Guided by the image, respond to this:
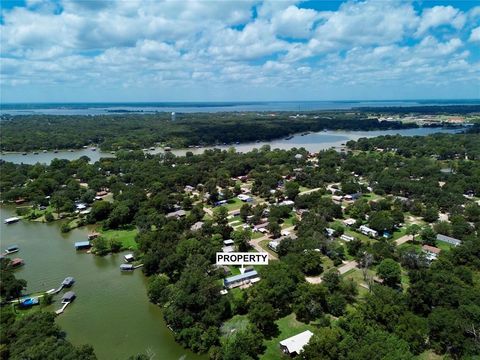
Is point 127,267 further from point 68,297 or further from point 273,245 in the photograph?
point 273,245

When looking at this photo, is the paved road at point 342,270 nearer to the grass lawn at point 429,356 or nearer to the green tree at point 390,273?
the green tree at point 390,273

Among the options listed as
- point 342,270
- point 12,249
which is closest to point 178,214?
point 12,249

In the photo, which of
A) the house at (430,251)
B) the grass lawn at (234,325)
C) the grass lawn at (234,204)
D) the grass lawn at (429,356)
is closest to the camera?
the grass lawn at (429,356)

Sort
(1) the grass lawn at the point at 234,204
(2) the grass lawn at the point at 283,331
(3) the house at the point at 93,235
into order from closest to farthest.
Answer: (2) the grass lawn at the point at 283,331 < (3) the house at the point at 93,235 < (1) the grass lawn at the point at 234,204

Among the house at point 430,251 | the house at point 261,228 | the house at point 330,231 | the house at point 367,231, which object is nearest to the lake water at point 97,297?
the house at point 261,228

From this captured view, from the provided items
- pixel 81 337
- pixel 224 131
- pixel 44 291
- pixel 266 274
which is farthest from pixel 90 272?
pixel 224 131

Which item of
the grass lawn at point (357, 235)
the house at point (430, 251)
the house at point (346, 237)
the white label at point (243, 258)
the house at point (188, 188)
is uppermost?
the white label at point (243, 258)
